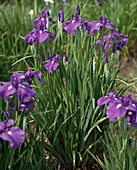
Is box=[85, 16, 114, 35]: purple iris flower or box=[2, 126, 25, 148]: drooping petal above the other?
box=[85, 16, 114, 35]: purple iris flower

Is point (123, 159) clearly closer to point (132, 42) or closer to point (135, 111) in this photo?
point (135, 111)

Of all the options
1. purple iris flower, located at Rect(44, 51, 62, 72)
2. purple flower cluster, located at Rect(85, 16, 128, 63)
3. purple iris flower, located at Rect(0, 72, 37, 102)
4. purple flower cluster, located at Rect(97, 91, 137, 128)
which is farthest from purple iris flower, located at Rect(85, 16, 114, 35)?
purple iris flower, located at Rect(0, 72, 37, 102)

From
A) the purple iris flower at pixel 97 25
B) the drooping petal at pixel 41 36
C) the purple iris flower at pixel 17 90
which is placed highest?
the purple iris flower at pixel 97 25

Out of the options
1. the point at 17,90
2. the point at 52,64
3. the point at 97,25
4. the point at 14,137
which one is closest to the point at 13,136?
the point at 14,137

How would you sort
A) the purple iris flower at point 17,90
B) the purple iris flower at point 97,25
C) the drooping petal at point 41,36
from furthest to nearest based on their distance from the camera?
the purple iris flower at point 97,25, the drooping petal at point 41,36, the purple iris flower at point 17,90

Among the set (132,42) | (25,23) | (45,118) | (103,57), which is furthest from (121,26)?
(45,118)

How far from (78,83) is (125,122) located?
687 mm

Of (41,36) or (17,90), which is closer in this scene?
(17,90)

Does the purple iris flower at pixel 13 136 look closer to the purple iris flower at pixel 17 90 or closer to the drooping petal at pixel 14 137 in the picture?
the drooping petal at pixel 14 137

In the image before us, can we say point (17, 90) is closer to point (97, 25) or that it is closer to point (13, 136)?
point (13, 136)

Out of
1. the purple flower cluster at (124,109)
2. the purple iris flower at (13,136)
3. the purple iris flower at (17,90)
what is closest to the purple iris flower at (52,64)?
the purple iris flower at (17,90)

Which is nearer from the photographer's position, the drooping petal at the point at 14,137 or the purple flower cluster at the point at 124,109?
the drooping petal at the point at 14,137

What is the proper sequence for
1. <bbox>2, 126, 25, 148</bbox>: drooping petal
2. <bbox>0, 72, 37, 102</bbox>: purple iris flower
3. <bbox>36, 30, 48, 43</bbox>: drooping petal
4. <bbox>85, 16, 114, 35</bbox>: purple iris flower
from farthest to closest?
<bbox>85, 16, 114, 35</bbox>: purple iris flower < <bbox>36, 30, 48, 43</bbox>: drooping petal < <bbox>0, 72, 37, 102</bbox>: purple iris flower < <bbox>2, 126, 25, 148</bbox>: drooping petal

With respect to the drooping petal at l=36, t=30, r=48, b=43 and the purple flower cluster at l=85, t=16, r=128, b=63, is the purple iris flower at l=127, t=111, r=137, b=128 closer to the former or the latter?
the purple flower cluster at l=85, t=16, r=128, b=63
